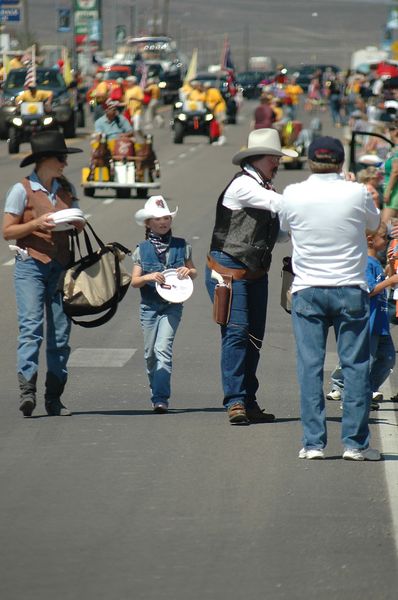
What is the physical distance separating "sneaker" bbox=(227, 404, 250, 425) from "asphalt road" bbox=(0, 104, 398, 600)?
105mm

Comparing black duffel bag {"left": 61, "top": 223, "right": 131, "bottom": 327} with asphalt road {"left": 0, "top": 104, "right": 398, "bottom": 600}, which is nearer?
asphalt road {"left": 0, "top": 104, "right": 398, "bottom": 600}

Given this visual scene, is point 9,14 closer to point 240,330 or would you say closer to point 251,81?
point 251,81

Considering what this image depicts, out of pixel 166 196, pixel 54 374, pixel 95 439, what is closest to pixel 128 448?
pixel 95 439

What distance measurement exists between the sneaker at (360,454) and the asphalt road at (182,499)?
0.06 metres

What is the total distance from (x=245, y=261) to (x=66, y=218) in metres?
1.07

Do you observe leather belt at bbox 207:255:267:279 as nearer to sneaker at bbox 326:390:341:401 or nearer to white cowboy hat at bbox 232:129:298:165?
white cowboy hat at bbox 232:129:298:165

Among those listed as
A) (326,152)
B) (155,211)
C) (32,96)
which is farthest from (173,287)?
(32,96)

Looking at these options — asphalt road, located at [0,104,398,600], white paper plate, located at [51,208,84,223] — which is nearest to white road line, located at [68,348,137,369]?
asphalt road, located at [0,104,398,600]

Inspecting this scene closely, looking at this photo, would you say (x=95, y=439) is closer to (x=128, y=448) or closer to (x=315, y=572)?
(x=128, y=448)

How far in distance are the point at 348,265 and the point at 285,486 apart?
1.25 metres

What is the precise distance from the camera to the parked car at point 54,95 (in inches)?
1852

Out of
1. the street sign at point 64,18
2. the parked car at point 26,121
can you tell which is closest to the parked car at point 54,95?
the parked car at point 26,121

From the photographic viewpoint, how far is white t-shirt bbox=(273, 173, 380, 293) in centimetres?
888

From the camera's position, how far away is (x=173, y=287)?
10633mm
